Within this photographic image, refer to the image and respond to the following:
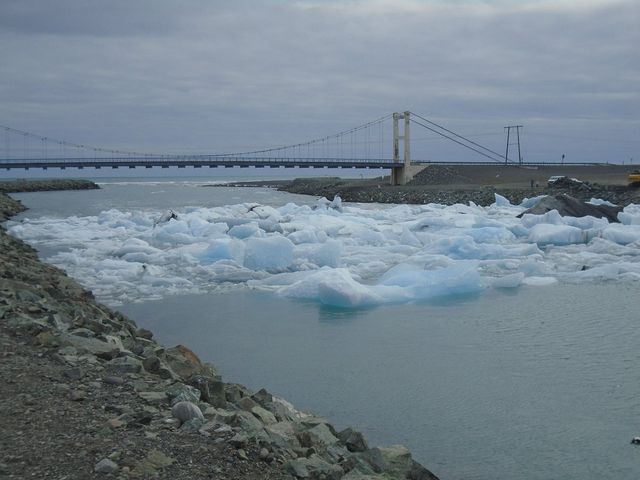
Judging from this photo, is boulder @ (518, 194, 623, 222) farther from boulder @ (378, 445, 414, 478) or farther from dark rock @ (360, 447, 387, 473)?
dark rock @ (360, 447, 387, 473)

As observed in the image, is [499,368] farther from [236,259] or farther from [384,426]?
[236,259]

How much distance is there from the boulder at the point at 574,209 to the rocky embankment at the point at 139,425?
14.2 metres

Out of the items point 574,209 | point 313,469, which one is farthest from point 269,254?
point 574,209

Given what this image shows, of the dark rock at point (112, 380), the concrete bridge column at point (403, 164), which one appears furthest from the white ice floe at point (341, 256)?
the concrete bridge column at point (403, 164)

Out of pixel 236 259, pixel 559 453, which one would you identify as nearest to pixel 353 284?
pixel 236 259

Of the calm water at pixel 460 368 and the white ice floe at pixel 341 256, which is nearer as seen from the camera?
the calm water at pixel 460 368

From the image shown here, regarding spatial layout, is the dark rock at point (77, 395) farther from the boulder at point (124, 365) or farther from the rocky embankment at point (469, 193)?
the rocky embankment at point (469, 193)

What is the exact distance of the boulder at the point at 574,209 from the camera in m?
16.7

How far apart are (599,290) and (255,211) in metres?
10.9

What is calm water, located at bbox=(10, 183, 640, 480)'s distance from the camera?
362 centimetres

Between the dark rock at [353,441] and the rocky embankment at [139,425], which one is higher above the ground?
the rocky embankment at [139,425]

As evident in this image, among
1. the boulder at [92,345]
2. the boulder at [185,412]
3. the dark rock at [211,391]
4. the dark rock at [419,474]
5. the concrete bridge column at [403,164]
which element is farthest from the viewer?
the concrete bridge column at [403,164]

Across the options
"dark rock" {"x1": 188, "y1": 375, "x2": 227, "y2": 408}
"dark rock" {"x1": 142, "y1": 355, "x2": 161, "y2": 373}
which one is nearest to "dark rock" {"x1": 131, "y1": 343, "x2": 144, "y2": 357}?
"dark rock" {"x1": 142, "y1": 355, "x2": 161, "y2": 373}

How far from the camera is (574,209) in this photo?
54.8ft
